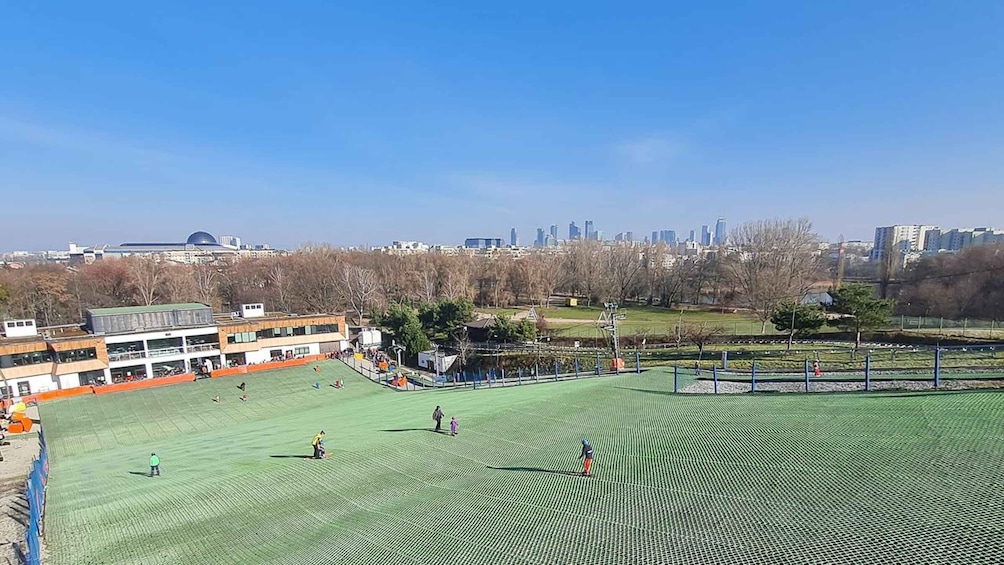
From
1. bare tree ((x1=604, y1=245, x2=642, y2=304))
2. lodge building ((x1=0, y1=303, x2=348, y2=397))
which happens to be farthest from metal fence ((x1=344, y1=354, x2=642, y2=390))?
bare tree ((x1=604, y1=245, x2=642, y2=304))

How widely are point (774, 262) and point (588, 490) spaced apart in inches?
2161

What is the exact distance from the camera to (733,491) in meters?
8.67

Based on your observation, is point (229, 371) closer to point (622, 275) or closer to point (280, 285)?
point (280, 285)

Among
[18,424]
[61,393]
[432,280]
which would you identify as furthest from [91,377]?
[432,280]

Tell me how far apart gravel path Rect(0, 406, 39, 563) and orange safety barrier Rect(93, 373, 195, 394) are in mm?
3058

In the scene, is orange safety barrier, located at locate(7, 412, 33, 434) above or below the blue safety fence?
below

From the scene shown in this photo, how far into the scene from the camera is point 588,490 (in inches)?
373

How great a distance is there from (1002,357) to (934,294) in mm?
33913

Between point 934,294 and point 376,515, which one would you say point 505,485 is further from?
point 934,294

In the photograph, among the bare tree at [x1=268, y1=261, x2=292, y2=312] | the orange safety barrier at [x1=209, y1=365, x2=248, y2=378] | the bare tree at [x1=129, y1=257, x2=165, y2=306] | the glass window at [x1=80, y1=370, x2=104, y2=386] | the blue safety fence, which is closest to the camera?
the blue safety fence

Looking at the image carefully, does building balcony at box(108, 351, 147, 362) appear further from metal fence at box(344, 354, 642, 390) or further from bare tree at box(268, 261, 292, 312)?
bare tree at box(268, 261, 292, 312)

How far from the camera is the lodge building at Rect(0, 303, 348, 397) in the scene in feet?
94.3

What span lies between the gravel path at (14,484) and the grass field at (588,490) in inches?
36.5

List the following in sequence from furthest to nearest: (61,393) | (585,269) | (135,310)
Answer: (585,269) → (135,310) → (61,393)
